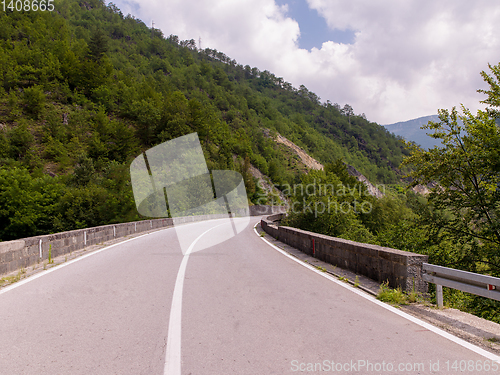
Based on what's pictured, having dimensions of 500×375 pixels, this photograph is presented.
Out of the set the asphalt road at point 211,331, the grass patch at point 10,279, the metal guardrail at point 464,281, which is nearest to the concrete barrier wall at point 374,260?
the metal guardrail at point 464,281

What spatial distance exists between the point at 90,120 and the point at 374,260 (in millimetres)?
76349

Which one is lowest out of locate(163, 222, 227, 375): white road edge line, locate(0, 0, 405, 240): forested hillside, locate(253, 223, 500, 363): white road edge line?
locate(253, 223, 500, 363): white road edge line

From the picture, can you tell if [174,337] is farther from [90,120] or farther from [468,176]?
[90,120]

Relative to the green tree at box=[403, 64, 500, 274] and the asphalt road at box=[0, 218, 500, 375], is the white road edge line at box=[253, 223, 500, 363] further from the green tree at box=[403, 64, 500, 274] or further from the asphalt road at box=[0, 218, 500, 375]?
the green tree at box=[403, 64, 500, 274]

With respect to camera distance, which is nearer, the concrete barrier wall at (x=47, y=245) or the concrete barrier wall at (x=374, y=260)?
the concrete barrier wall at (x=374, y=260)

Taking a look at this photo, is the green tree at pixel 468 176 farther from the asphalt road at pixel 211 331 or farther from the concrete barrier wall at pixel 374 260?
the asphalt road at pixel 211 331

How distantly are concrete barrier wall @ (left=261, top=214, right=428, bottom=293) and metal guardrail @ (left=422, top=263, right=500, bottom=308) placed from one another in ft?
0.77

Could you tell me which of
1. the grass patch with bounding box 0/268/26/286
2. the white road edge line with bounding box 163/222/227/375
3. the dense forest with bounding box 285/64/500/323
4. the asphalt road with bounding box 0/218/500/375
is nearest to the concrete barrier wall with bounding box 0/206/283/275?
the grass patch with bounding box 0/268/26/286

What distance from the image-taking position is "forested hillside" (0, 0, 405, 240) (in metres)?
47.3

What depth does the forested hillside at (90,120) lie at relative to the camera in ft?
155

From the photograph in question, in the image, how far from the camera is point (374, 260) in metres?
6.82

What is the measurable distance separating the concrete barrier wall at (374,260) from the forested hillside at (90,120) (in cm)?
4169

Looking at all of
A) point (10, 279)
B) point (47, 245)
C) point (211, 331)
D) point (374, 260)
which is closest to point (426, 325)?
point (374, 260)

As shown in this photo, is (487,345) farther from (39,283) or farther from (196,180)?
(196,180)
